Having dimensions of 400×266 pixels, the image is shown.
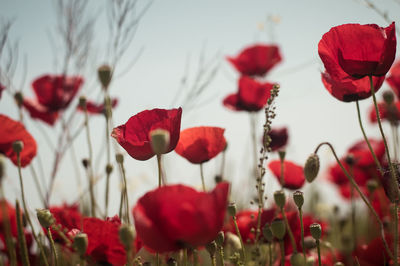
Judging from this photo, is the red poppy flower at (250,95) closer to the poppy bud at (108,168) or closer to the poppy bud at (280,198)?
the poppy bud at (108,168)

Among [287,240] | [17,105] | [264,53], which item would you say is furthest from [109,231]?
[264,53]

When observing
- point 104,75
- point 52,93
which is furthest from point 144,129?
point 52,93

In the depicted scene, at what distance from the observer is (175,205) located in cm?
52

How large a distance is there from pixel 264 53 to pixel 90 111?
942mm

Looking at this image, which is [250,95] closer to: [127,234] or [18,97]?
[18,97]

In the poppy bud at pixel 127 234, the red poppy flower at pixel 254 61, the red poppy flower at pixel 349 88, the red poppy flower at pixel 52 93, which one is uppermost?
the red poppy flower at pixel 254 61

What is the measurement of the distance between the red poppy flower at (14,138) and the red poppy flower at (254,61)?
1.40m

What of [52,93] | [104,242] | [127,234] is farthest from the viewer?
[52,93]

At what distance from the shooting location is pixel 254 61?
216 cm

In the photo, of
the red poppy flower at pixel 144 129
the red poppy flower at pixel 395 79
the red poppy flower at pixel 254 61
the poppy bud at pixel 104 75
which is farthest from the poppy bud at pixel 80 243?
the red poppy flower at pixel 254 61

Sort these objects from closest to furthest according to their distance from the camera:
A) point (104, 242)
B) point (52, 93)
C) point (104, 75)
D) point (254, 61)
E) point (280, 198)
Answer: point (104, 242)
point (280, 198)
point (104, 75)
point (52, 93)
point (254, 61)

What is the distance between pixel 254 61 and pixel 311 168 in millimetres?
1419

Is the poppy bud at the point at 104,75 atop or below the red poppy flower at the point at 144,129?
atop

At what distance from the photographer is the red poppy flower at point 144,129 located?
0.74 metres
